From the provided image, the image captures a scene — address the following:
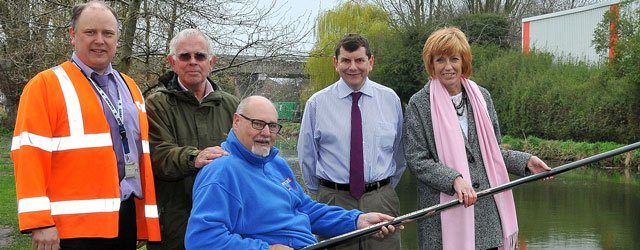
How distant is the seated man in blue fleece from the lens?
292 cm

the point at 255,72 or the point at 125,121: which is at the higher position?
the point at 255,72

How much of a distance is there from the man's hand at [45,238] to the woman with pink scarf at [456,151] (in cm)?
182

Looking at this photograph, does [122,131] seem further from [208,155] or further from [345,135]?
[345,135]

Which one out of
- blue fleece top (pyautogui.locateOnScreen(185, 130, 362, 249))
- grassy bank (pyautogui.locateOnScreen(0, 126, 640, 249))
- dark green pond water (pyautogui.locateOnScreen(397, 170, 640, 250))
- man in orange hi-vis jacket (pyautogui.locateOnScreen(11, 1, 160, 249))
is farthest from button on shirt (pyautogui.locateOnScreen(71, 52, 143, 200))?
dark green pond water (pyautogui.locateOnScreen(397, 170, 640, 250))

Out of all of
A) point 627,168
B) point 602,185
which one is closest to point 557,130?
point 627,168

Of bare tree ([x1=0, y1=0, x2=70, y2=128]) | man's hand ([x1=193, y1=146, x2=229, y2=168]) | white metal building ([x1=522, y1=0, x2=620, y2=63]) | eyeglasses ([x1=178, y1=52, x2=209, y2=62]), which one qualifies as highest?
white metal building ([x1=522, y1=0, x2=620, y2=63])

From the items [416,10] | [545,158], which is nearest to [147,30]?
[545,158]

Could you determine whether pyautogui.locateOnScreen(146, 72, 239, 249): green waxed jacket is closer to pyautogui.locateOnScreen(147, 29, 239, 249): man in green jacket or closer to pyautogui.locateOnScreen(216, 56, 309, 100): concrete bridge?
pyautogui.locateOnScreen(147, 29, 239, 249): man in green jacket

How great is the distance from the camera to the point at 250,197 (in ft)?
10.1

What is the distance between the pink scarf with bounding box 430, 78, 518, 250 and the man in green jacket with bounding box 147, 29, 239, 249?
1.13 meters

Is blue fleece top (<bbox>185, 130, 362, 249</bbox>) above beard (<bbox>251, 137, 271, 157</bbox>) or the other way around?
the other way around

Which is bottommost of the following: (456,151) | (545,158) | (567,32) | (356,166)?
(545,158)

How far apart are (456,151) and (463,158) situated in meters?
0.05

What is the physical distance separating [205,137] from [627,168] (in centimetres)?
→ 1774
